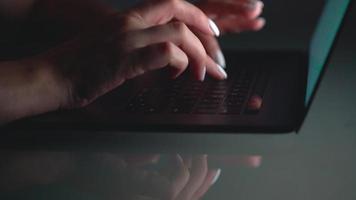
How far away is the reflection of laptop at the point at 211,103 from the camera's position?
0.69m

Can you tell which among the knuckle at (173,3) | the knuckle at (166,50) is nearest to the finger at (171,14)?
the knuckle at (173,3)

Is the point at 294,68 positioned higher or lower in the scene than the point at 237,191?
lower

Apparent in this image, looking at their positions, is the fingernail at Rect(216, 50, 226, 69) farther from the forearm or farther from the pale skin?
the forearm

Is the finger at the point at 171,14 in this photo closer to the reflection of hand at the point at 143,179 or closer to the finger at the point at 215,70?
the finger at the point at 215,70

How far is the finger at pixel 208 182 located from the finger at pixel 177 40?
20 centimetres

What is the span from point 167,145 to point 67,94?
14 centimetres

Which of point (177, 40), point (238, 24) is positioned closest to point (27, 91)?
point (177, 40)

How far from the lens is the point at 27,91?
741 millimetres

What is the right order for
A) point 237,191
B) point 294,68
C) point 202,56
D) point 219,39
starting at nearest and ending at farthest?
point 237,191
point 202,56
point 294,68
point 219,39

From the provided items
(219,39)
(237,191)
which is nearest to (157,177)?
(237,191)

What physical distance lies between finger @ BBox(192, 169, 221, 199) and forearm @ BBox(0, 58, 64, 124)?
0.72 feet

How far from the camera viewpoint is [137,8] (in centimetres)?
86

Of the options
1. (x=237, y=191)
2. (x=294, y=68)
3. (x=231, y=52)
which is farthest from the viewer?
(x=231, y=52)

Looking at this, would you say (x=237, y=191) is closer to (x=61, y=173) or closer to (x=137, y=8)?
(x=61, y=173)
